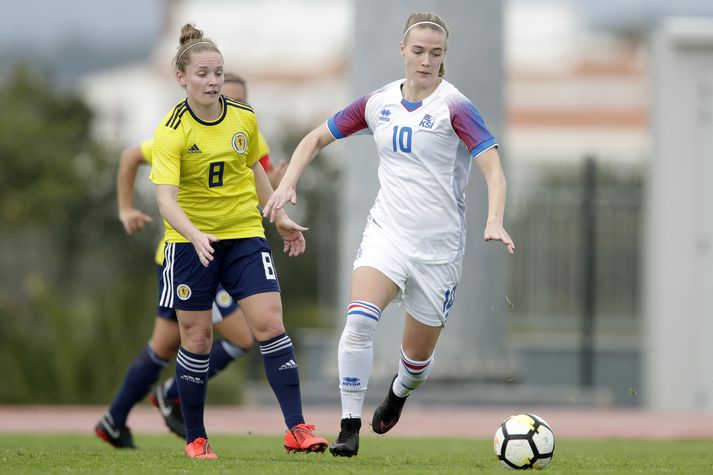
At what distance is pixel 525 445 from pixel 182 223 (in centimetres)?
200

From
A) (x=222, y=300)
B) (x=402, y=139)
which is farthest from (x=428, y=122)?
(x=222, y=300)

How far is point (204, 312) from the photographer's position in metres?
7.42

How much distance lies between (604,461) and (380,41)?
7971 millimetres

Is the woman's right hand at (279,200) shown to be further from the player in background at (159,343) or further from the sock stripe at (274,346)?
the player in background at (159,343)

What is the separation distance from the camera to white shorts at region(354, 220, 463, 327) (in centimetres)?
742

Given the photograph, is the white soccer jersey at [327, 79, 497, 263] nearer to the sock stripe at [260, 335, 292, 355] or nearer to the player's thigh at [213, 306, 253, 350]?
the sock stripe at [260, 335, 292, 355]

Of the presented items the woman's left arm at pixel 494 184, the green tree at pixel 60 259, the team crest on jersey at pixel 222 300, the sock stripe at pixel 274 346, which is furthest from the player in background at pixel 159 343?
the green tree at pixel 60 259

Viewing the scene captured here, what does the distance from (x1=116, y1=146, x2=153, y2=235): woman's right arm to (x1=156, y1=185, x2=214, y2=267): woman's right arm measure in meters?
1.88

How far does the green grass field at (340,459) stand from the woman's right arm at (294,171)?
1279 millimetres

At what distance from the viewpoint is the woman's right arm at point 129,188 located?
356 inches

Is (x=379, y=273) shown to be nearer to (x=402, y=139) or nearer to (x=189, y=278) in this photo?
(x=402, y=139)

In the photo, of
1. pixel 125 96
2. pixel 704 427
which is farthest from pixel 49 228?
pixel 125 96

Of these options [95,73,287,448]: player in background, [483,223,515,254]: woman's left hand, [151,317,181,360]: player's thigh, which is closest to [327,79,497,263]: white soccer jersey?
[483,223,515,254]: woman's left hand

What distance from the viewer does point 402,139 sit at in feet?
24.4
